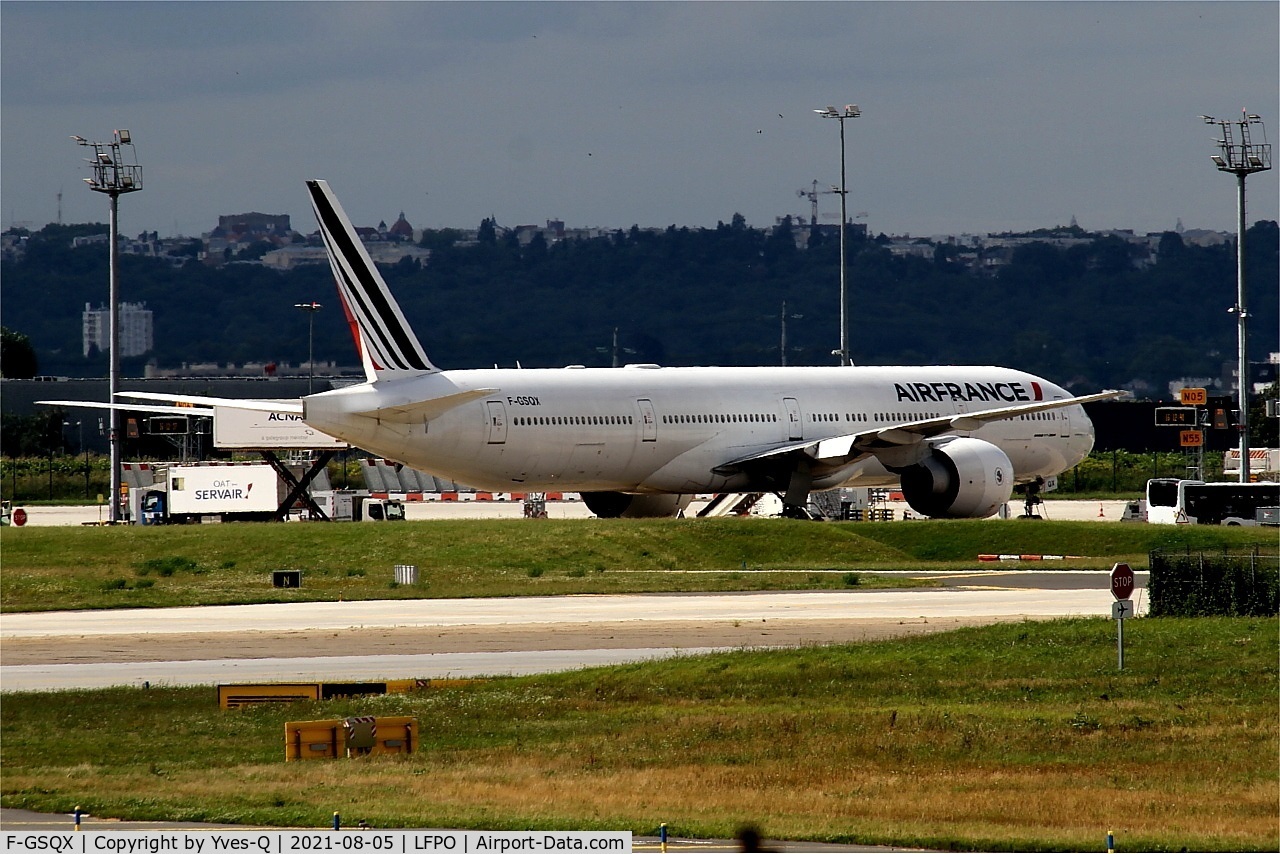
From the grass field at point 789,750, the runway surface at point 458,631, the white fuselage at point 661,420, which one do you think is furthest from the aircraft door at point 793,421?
the grass field at point 789,750

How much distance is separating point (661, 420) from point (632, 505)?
5927mm

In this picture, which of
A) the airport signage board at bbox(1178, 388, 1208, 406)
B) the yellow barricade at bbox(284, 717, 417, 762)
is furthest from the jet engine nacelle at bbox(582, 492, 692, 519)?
the yellow barricade at bbox(284, 717, 417, 762)

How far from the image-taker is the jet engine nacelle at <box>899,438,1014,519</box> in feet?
194

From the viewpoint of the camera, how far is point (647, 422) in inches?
2287

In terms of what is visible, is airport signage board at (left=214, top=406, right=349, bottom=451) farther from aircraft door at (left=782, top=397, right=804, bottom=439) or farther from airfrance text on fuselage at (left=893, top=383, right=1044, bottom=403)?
airfrance text on fuselage at (left=893, top=383, right=1044, bottom=403)

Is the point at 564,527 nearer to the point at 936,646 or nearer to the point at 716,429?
the point at 716,429

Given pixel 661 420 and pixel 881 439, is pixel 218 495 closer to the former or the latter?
pixel 661 420

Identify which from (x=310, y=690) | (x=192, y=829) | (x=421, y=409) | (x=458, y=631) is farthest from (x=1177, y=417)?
(x=192, y=829)

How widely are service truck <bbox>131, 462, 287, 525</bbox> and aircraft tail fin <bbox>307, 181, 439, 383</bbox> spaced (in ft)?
59.7

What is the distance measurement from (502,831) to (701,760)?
4990 millimetres

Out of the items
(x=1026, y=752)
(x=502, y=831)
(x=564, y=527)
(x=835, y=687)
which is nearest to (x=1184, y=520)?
(x=564, y=527)

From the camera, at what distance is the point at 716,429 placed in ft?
196

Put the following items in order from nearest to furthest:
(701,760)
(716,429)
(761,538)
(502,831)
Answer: (502,831)
(701,760)
(761,538)
(716,429)

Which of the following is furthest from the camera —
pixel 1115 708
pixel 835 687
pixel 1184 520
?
pixel 1184 520
